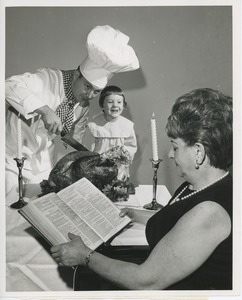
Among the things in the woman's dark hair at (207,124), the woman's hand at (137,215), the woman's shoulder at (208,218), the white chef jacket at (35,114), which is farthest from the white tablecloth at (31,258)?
the woman's dark hair at (207,124)

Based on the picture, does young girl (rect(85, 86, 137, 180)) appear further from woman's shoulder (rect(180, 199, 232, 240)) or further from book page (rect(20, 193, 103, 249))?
woman's shoulder (rect(180, 199, 232, 240))

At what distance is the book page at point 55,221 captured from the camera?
3.53 feet

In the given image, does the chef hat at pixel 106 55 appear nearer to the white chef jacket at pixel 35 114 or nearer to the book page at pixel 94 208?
the white chef jacket at pixel 35 114

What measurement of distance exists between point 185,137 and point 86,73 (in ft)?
1.50

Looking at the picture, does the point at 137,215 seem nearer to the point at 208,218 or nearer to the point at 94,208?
the point at 94,208

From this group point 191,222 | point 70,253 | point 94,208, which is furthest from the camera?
point 94,208

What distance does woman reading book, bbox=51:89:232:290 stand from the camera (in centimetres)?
96

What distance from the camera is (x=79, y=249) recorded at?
42.7 inches

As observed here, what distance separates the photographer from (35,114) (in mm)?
1245

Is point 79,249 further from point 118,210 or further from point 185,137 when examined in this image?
point 185,137

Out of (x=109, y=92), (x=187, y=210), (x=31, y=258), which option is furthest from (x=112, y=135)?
(x=31, y=258)

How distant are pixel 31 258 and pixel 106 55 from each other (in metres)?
0.77

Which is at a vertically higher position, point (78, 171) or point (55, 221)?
point (78, 171)

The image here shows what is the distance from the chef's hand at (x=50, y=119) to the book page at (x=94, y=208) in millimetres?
224
